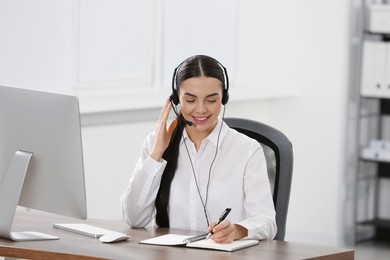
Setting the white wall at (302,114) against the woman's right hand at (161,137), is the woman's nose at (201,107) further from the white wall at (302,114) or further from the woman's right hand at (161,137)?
the white wall at (302,114)

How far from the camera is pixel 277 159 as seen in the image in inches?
130

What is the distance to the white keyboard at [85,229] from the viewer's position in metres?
2.91

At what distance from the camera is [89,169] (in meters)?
5.30

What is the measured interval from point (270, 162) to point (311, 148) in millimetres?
3015

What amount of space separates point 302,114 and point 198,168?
3.35 metres

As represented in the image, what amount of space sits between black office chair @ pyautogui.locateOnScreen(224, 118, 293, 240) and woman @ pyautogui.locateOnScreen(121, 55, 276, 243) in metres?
0.25

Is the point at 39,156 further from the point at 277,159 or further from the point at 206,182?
the point at 277,159

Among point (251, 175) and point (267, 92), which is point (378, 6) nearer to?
point (267, 92)

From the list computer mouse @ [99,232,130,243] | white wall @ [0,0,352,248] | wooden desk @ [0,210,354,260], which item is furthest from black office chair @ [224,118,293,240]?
white wall @ [0,0,352,248]

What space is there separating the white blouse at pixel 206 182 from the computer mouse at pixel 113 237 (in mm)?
234

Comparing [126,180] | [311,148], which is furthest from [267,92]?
[126,180]

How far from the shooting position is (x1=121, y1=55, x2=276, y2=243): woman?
296cm

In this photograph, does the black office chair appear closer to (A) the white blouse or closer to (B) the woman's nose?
(A) the white blouse

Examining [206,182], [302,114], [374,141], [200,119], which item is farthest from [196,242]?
[302,114]
